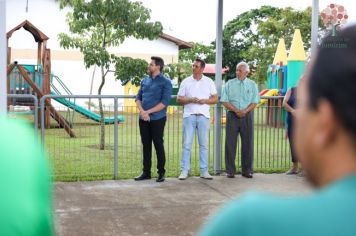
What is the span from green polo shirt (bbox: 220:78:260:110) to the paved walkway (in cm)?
122

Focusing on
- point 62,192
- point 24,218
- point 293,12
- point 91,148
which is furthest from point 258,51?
point 24,218

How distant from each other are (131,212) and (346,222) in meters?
5.26

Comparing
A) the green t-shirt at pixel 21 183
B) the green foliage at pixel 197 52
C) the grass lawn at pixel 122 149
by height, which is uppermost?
the green foliage at pixel 197 52

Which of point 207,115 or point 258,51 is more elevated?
point 258,51

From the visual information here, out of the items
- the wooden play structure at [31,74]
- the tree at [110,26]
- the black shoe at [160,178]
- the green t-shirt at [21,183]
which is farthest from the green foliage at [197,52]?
the green t-shirt at [21,183]

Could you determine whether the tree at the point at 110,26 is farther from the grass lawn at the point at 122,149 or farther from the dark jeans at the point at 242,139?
the dark jeans at the point at 242,139

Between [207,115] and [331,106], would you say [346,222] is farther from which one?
[207,115]

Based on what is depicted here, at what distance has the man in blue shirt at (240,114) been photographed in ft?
27.2

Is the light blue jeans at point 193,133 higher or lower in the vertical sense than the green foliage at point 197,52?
lower

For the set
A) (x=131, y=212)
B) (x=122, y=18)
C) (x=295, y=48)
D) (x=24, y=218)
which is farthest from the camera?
(x=295, y=48)

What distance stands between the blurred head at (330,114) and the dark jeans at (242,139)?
7.38m

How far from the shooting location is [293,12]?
2805 cm

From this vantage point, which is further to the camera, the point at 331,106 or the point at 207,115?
the point at 207,115

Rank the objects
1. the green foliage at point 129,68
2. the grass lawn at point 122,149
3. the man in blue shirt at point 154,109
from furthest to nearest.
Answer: the green foliage at point 129,68
the grass lawn at point 122,149
the man in blue shirt at point 154,109
